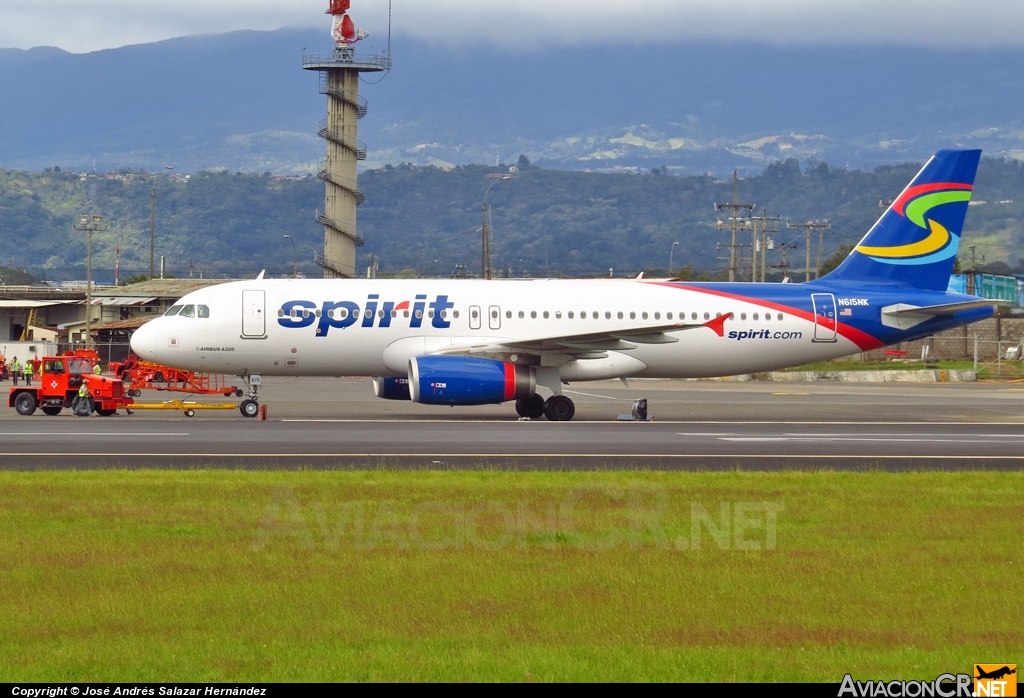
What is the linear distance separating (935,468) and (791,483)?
14.4 feet

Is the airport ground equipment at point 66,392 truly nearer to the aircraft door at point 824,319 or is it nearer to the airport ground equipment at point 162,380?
the airport ground equipment at point 162,380

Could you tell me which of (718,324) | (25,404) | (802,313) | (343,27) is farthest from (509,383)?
(343,27)

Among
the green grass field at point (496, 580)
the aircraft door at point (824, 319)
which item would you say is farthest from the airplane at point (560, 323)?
the green grass field at point (496, 580)

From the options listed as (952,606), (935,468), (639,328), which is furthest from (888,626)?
(639,328)

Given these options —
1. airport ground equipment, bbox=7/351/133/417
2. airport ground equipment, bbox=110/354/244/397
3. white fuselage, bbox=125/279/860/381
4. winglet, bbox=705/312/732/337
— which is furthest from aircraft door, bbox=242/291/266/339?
winglet, bbox=705/312/732/337

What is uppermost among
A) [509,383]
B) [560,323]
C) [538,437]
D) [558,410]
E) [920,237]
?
[920,237]

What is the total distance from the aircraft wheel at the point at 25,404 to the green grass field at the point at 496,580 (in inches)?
609

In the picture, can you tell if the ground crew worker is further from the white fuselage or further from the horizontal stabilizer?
the horizontal stabilizer

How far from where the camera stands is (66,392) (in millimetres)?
33312

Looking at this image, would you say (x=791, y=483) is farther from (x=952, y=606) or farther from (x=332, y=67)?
(x=332, y=67)

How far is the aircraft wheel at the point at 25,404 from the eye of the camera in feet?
109

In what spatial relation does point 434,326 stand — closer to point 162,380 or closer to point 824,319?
point 824,319

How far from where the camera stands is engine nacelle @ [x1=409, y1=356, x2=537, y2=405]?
99.6ft

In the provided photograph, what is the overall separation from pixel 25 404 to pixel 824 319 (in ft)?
72.1
